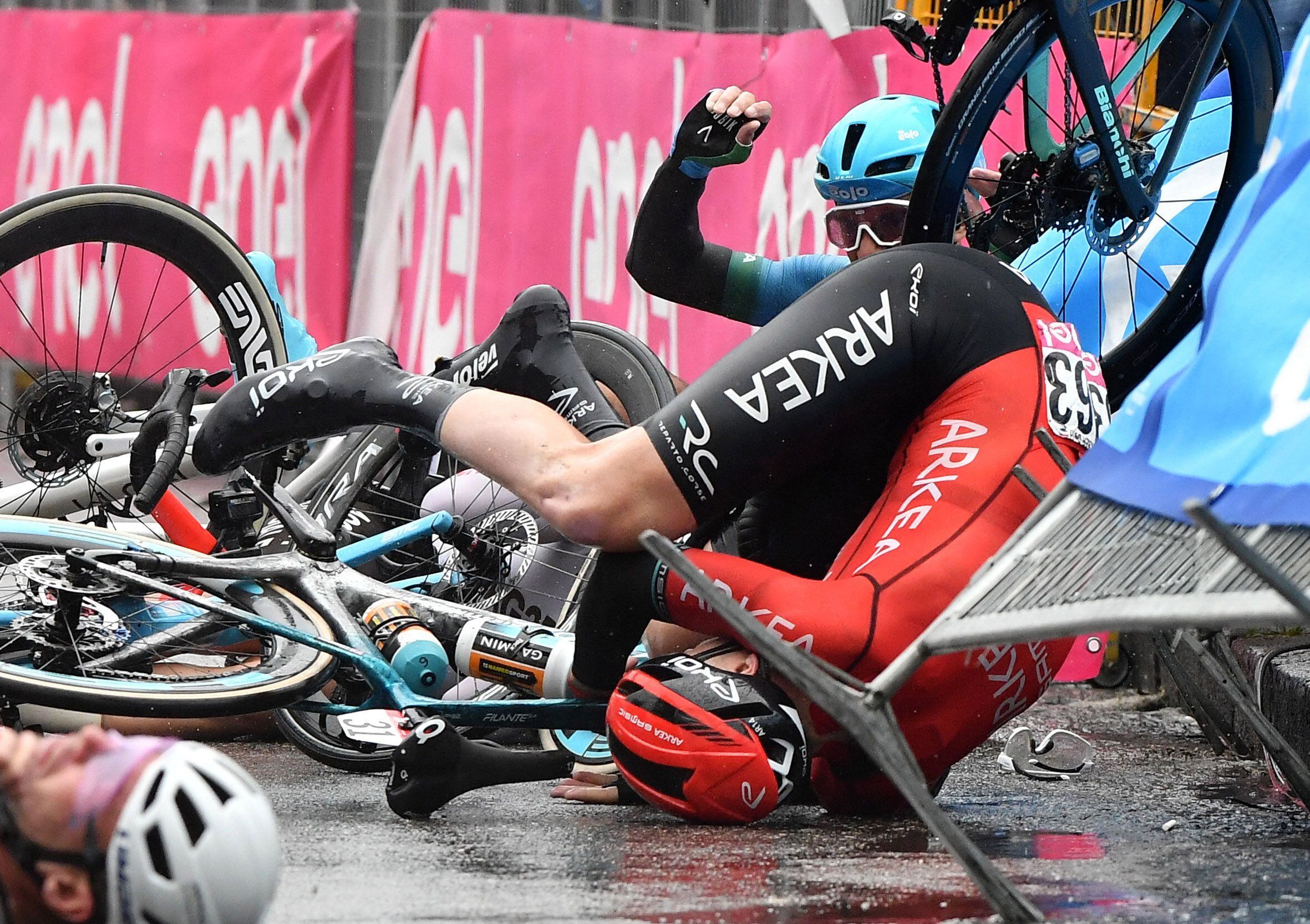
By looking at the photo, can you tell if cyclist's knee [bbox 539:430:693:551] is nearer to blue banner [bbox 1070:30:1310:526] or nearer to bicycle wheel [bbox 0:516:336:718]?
bicycle wheel [bbox 0:516:336:718]

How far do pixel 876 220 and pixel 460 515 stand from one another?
58.8 inches

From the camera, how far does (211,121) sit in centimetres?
722

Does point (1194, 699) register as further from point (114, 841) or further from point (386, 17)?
point (386, 17)

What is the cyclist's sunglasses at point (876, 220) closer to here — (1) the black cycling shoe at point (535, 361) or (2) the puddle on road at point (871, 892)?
(1) the black cycling shoe at point (535, 361)

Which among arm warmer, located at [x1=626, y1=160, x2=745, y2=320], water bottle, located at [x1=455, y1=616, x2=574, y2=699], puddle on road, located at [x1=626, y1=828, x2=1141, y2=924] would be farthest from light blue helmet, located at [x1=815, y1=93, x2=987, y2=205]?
puddle on road, located at [x1=626, y1=828, x2=1141, y2=924]

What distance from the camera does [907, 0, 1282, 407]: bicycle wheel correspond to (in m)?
3.48

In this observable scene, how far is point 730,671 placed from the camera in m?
3.13

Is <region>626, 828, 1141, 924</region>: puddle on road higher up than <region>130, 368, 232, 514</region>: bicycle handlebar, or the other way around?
<region>130, 368, 232, 514</region>: bicycle handlebar

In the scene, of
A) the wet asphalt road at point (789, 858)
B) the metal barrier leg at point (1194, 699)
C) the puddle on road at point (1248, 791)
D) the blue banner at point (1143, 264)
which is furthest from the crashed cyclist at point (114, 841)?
the blue banner at point (1143, 264)

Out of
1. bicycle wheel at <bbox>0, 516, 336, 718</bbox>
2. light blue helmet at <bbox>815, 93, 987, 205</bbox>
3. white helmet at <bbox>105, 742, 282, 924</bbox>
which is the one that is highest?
light blue helmet at <bbox>815, 93, 987, 205</bbox>

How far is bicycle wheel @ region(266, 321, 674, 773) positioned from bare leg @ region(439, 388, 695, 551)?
0.96 m

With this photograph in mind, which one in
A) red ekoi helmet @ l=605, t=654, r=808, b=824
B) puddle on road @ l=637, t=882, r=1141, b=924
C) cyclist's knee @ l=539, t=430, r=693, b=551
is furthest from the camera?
cyclist's knee @ l=539, t=430, r=693, b=551

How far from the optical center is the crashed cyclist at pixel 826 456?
118 inches

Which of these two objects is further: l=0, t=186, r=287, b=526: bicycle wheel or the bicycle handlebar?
l=0, t=186, r=287, b=526: bicycle wheel
